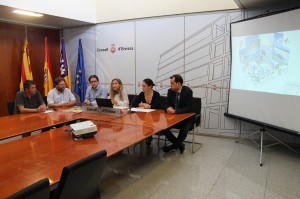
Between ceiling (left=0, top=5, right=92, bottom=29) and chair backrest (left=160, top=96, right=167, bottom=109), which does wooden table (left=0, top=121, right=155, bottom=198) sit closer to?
chair backrest (left=160, top=96, right=167, bottom=109)

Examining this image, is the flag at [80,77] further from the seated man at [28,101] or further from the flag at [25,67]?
the seated man at [28,101]

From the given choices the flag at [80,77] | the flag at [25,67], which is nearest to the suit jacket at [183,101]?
the flag at [80,77]

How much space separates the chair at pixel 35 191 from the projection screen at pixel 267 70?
10.7ft

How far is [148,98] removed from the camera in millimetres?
4613

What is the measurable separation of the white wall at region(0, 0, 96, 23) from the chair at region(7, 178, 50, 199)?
164 inches

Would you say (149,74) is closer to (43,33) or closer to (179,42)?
(179,42)

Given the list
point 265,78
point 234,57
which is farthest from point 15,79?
point 265,78

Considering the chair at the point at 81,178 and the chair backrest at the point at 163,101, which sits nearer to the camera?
the chair at the point at 81,178

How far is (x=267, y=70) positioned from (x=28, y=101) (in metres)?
A: 3.78

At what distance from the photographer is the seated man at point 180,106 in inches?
162

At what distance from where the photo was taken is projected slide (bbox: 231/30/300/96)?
343 cm

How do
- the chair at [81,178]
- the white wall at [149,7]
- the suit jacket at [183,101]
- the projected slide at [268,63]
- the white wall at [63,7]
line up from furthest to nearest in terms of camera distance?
the white wall at [149,7] → the white wall at [63,7] → the suit jacket at [183,101] → the projected slide at [268,63] → the chair at [81,178]

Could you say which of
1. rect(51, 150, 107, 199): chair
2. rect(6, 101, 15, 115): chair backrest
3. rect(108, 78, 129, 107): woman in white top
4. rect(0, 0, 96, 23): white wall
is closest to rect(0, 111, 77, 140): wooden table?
rect(6, 101, 15, 115): chair backrest

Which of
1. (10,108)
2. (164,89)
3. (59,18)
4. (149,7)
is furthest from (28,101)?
(149,7)
